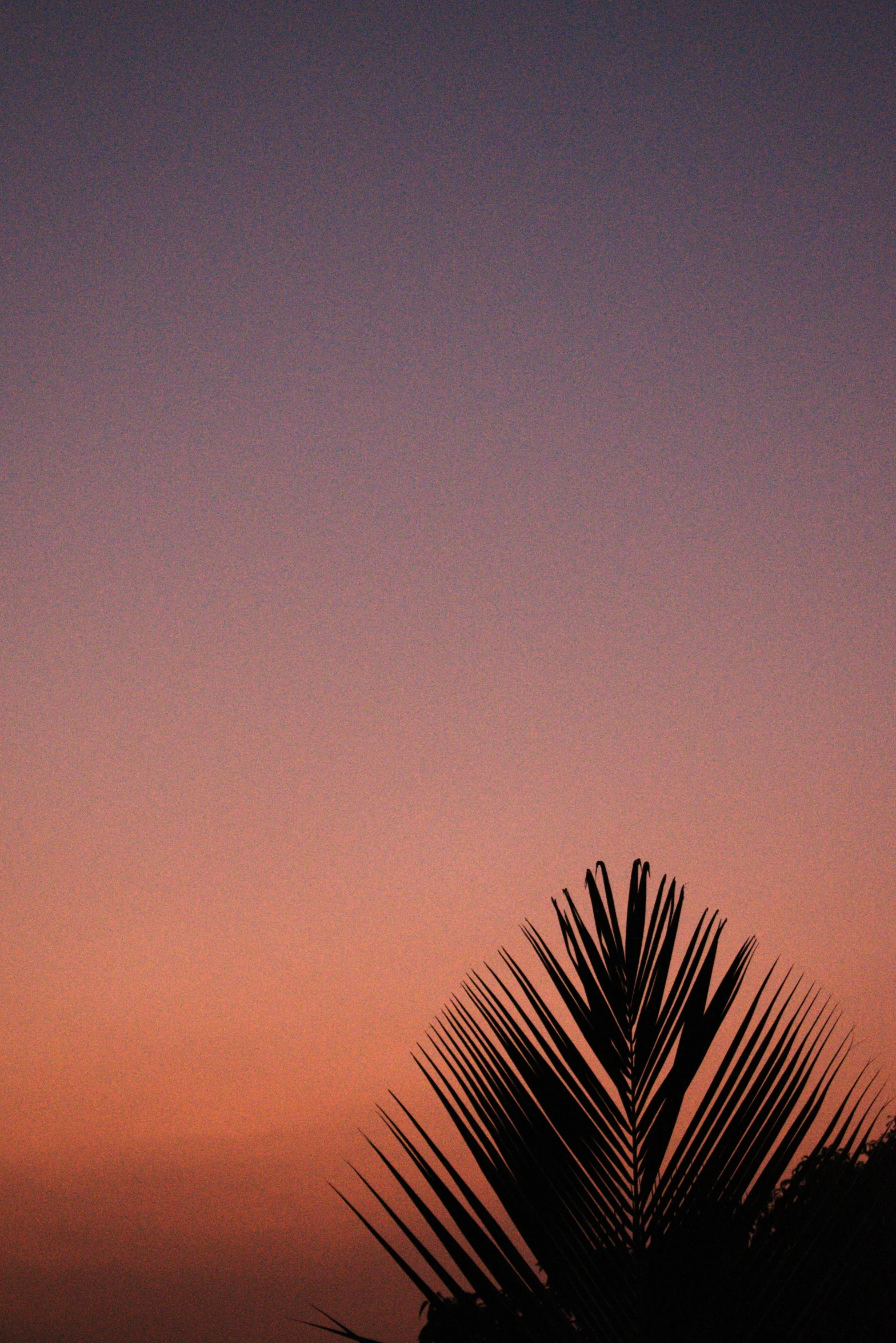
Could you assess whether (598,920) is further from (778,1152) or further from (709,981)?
(778,1152)

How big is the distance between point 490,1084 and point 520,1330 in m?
0.54

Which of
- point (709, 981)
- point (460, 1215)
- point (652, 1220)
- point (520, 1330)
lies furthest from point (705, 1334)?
point (709, 981)

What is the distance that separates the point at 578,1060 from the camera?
2773 mm

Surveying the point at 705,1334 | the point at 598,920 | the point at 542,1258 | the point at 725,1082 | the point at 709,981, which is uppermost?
the point at 598,920

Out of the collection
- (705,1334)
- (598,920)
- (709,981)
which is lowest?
(705,1334)

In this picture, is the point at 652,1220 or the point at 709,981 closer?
the point at 652,1220

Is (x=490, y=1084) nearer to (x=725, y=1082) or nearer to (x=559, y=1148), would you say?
(x=559, y=1148)

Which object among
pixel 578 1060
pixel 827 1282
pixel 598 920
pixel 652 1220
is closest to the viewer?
pixel 827 1282

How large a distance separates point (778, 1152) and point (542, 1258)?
0.64 meters

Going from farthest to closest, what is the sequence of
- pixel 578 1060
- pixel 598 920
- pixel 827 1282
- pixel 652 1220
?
1. pixel 598 920
2. pixel 578 1060
3. pixel 652 1220
4. pixel 827 1282

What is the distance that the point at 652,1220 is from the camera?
2.57 metres

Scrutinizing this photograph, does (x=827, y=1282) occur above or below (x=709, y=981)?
below

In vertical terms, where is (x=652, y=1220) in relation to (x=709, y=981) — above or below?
below

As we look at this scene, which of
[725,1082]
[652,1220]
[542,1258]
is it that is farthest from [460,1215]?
[725,1082]
